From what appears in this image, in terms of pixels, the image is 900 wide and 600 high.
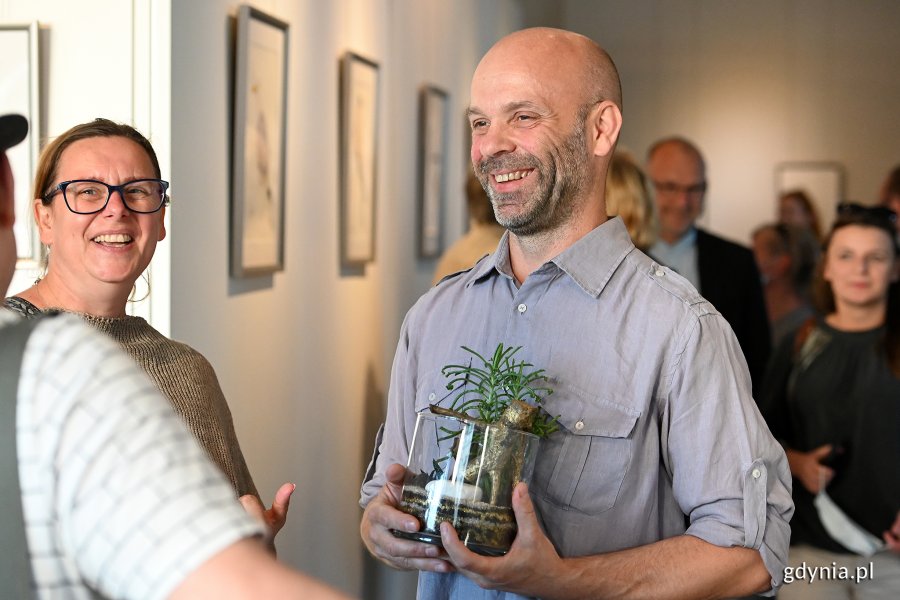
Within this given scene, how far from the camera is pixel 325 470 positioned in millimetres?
4379

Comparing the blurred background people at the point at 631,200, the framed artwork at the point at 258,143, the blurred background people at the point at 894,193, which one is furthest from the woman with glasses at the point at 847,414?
the framed artwork at the point at 258,143

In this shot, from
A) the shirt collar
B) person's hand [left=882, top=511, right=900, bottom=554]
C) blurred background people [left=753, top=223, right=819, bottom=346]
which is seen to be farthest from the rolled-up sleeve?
blurred background people [left=753, top=223, right=819, bottom=346]

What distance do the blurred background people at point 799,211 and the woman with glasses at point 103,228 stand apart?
228 inches

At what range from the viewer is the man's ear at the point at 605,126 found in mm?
2016

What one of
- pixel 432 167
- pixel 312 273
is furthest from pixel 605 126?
pixel 432 167

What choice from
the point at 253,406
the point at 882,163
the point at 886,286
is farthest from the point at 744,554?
the point at 882,163

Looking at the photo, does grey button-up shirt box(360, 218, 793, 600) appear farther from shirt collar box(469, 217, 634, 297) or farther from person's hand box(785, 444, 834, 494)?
person's hand box(785, 444, 834, 494)

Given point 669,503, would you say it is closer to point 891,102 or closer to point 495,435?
point 495,435

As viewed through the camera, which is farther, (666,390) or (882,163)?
(882,163)

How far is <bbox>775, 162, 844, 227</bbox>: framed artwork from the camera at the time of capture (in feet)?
24.5

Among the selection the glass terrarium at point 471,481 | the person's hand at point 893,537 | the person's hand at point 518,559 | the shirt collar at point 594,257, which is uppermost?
the shirt collar at point 594,257

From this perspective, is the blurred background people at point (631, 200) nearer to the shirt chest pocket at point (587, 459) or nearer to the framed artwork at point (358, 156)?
the framed artwork at point (358, 156)

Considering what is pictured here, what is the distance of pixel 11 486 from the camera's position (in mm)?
826

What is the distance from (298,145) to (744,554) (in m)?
2.56
